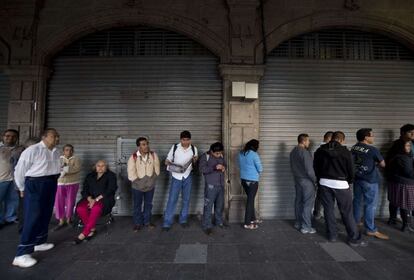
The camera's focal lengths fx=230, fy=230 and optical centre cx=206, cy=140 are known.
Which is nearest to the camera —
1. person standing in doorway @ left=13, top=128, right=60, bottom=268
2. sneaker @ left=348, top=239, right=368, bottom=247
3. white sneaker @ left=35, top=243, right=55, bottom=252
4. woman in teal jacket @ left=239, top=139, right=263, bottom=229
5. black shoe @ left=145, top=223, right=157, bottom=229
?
person standing in doorway @ left=13, top=128, right=60, bottom=268

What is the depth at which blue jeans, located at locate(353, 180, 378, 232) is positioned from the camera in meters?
4.39

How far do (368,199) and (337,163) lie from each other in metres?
1.17

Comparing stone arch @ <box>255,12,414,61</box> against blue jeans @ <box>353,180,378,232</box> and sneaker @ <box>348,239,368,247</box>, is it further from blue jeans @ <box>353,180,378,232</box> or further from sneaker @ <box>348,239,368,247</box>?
sneaker @ <box>348,239,368,247</box>

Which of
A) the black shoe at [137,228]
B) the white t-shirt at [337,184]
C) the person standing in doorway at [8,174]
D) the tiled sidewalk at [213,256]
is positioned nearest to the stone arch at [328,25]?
the white t-shirt at [337,184]

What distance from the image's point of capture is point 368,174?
435cm

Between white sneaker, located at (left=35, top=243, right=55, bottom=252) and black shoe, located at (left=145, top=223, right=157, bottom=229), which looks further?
black shoe, located at (left=145, top=223, right=157, bottom=229)

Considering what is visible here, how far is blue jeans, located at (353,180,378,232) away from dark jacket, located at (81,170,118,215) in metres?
4.80

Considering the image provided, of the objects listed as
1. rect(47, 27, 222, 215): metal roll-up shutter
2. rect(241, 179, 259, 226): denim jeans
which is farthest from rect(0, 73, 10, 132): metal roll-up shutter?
rect(241, 179, 259, 226): denim jeans

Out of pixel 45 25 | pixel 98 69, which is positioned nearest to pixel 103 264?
pixel 98 69

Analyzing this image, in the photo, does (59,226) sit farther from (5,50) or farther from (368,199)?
(368,199)

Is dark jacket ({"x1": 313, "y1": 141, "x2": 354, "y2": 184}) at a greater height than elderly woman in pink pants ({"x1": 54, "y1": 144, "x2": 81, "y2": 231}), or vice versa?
dark jacket ({"x1": 313, "y1": 141, "x2": 354, "y2": 184})

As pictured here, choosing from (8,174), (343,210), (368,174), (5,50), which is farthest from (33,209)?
(368,174)

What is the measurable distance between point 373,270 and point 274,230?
1762mm

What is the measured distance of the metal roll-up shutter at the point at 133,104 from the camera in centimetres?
554
